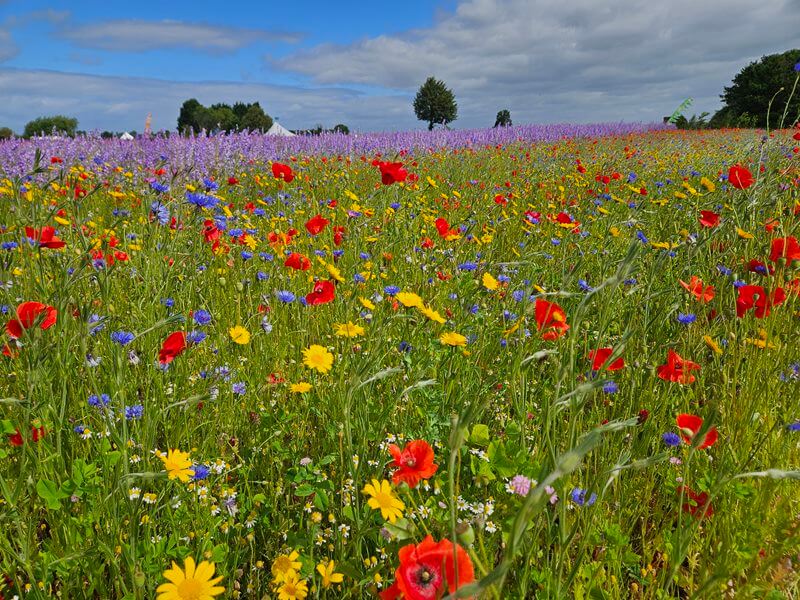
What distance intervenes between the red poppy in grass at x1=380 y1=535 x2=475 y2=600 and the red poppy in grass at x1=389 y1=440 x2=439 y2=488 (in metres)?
0.22

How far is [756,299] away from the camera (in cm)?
163

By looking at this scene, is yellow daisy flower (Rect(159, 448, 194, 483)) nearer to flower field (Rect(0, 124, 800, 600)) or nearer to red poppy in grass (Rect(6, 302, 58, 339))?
flower field (Rect(0, 124, 800, 600))

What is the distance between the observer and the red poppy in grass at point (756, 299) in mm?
1538

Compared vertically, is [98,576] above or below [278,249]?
below

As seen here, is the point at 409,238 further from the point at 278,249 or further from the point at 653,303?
the point at 653,303

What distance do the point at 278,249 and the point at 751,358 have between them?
6.77ft

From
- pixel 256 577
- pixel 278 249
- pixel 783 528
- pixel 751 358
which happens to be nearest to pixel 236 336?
pixel 256 577

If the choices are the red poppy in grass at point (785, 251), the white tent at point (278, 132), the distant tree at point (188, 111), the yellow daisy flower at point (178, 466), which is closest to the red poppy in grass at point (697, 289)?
the red poppy in grass at point (785, 251)

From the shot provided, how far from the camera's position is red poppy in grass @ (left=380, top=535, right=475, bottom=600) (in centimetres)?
72

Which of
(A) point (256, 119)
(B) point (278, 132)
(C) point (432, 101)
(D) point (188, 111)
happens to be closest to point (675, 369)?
(B) point (278, 132)

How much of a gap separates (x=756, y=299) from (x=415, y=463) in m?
1.27

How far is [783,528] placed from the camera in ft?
3.78

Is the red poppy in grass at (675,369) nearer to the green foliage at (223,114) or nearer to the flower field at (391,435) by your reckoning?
the flower field at (391,435)

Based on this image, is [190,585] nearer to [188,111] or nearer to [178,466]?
[178,466]
